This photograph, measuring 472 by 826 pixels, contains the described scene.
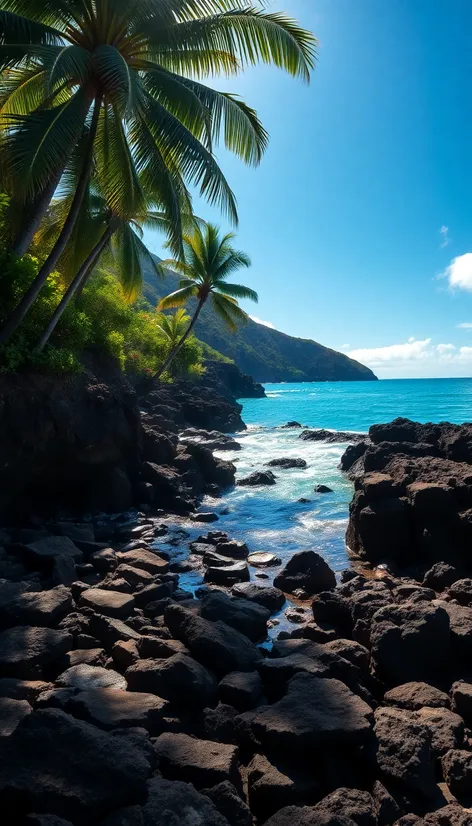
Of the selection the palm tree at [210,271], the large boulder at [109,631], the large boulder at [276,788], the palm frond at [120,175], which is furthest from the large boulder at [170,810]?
the palm tree at [210,271]

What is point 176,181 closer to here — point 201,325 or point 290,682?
point 290,682

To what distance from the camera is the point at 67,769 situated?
122 inches

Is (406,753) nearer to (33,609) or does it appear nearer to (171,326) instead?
(33,609)

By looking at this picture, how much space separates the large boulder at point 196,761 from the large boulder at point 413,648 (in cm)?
257

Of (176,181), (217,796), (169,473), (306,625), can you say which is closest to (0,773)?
(217,796)

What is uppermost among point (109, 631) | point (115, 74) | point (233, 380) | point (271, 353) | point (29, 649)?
point (271, 353)

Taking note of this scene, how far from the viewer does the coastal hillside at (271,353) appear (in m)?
137

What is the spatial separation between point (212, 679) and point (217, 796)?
178 centimetres

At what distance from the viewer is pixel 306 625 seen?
7.07 meters

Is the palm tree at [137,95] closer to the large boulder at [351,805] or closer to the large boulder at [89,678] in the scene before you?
the large boulder at [89,678]

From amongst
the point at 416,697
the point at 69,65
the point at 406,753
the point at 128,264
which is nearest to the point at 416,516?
the point at 416,697

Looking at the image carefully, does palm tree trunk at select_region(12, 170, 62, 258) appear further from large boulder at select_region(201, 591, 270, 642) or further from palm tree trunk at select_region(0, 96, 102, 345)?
large boulder at select_region(201, 591, 270, 642)

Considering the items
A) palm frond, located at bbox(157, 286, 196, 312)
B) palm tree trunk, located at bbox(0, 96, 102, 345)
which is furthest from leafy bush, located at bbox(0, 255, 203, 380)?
palm frond, located at bbox(157, 286, 196, 312)

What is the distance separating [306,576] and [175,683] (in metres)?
4.43
